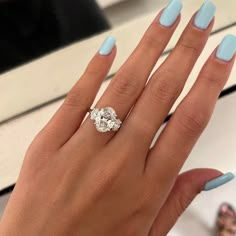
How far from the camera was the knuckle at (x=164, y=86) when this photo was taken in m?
0.53

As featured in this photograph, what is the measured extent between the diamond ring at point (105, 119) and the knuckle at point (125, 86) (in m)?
0.02

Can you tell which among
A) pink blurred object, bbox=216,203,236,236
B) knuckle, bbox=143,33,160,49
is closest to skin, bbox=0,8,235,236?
knuckle, bbox=143,33,160,49

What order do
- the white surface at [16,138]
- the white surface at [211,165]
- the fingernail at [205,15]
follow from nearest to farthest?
the fingernail at [205,15] → the white surface at [16,138] → the white surface at [211,165]

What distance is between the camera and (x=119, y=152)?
525mm

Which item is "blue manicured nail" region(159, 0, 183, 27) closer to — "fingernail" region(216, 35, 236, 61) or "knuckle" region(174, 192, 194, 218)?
"fingernail" region(216, 35, 236, 61)

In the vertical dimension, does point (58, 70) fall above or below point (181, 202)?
above

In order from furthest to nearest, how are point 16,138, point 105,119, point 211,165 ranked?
point 211,165 < point 16,138 < point 105,119

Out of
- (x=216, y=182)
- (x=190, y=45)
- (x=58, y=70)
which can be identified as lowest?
(x=216, y=182)

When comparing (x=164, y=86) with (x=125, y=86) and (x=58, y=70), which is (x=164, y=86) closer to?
(x=125, y=86)

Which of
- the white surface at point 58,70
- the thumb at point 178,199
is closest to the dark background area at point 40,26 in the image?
the white surface at point 58,70

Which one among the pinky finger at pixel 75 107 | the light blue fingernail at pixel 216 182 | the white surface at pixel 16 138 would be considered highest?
the white surface at pixel 16 138

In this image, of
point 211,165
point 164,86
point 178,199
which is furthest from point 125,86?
point 211,165

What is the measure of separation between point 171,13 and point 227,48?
0.24 ft

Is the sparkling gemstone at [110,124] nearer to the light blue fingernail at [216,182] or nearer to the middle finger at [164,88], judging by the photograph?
the middle finger at [164,88]
